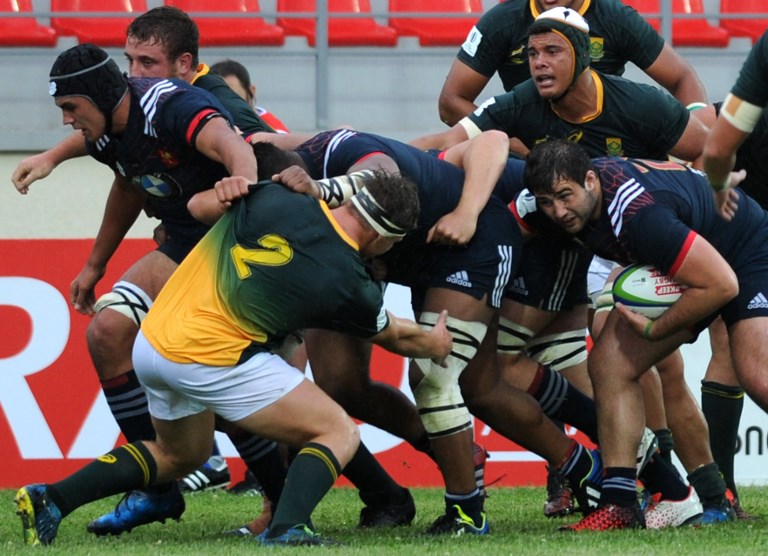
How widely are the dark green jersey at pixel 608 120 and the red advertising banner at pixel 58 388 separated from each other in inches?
89.2

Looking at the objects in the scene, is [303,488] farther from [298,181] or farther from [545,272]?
[545,272]

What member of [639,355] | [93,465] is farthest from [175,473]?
[639,355]

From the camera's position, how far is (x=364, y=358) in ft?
20.9

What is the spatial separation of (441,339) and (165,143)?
4.50 feet

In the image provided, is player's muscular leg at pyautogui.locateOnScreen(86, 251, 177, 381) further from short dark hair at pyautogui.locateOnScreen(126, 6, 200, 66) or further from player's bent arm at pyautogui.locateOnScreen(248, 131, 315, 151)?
short dark hair at pyautogui.locateOnScreen(126, 6, 200, 66)

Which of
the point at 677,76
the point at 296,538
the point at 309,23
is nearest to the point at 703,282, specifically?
the point at 296,538

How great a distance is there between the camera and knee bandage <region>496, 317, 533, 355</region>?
6523 millimetres

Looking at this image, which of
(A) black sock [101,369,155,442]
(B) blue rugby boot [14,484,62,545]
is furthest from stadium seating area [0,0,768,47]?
(B) blue rugby boot [14,484,62,545]

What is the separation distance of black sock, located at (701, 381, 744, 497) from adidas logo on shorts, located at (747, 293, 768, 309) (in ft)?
3.80

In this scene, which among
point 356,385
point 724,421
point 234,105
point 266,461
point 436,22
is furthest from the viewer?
point 436,22

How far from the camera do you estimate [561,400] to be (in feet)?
21.6

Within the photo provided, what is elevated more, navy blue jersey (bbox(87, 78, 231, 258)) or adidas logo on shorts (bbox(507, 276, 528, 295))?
navy blue jersey (bbox(87, 78, 231, 258))

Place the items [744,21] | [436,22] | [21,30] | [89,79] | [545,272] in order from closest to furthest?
[89,79]
[545,272]
[21,30]
[436,22]
[744,21]

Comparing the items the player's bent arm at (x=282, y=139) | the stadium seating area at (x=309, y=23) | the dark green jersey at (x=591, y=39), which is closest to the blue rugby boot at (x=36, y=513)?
the player's bent arm at (x=282, y=139)
